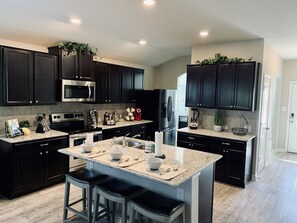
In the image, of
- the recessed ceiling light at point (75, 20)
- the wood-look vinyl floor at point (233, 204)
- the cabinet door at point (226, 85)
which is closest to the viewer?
the wood-look vinyl floor at point (233, 204)

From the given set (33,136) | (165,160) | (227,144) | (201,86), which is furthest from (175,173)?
(201,86)

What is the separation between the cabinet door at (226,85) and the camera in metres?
4.51

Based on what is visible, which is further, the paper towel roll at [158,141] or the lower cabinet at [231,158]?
the lower cabinet at [231,158]

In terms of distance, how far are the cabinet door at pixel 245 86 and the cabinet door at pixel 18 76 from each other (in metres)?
3.75

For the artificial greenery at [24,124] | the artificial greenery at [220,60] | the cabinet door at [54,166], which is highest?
the artificial greenery at [220,60]

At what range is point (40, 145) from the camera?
3.79m

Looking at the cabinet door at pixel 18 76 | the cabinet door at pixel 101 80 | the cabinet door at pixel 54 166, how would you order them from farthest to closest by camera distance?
the cabinet door at pixel 101 80
the cabinet door at pixel 54 166
the cabinet door at pixel 18 76

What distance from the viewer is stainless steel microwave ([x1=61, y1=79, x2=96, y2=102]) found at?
4.47 metres

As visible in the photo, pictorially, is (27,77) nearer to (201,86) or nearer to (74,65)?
(74,65)

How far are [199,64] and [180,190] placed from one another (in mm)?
3164

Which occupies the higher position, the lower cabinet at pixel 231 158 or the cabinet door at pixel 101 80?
the cabinet door at pixel 101 80

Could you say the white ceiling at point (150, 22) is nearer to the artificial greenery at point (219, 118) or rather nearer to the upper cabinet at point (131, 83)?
the upper cabinet at point (131, 83)

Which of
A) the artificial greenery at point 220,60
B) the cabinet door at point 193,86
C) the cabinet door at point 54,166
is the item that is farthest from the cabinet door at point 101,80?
the artificial greenery at point 220,60

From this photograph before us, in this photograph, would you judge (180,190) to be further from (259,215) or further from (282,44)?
(282,44)
